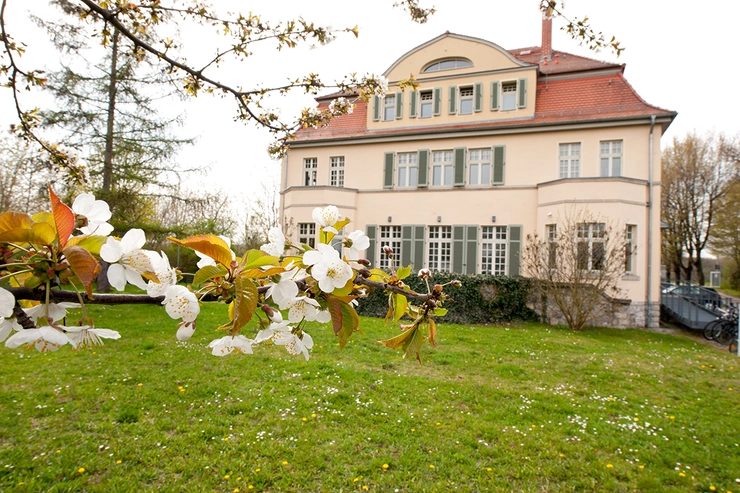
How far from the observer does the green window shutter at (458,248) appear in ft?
50.3

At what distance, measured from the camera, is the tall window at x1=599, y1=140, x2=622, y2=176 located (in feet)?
45.7

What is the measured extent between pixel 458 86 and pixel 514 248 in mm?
6997

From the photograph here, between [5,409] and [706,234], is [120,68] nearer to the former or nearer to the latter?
[5,409]

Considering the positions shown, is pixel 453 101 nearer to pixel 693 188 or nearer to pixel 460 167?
pixel 460 167

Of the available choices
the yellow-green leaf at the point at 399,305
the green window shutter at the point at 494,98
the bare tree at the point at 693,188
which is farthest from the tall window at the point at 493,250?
the bare tree at the point at 693,188

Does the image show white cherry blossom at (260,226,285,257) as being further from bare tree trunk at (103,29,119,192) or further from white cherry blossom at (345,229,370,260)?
bare tree trunk at (103,29,119,192)

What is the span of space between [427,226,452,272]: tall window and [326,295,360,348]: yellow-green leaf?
15.0m

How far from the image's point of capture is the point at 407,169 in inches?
649

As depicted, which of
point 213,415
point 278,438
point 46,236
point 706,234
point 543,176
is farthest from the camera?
point 706,234

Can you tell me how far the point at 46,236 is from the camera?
694 mm

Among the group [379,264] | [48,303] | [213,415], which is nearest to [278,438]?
[213,415]

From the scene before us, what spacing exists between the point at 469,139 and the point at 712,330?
32.5ft

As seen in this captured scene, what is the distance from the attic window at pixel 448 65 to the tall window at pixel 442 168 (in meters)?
3.70

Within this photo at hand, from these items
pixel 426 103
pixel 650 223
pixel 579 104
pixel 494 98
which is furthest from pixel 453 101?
pixel 650 223
